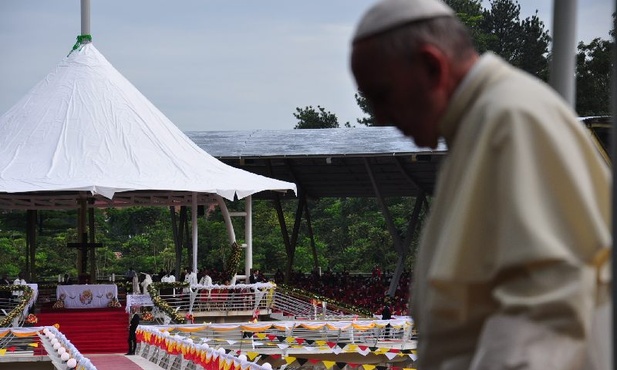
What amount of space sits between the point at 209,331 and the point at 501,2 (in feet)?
149

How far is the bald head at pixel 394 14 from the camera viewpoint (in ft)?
7.04

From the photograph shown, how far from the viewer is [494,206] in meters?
1.99

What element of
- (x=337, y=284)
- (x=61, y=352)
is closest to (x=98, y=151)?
(x=337, y=284)

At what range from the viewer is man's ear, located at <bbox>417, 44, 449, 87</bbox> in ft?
6.95

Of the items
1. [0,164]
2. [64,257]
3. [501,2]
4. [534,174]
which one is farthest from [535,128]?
[501,2]

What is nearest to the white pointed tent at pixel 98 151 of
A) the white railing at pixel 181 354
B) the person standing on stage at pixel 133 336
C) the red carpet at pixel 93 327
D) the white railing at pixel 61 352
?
the red carpet at pixel 93 327

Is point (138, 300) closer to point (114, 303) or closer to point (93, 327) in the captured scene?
point (114, 303)

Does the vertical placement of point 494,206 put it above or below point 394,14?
below

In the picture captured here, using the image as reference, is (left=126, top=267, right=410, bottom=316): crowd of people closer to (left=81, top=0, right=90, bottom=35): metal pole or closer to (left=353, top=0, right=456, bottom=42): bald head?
(left=81, top=0, right=90, bottom=35): metal pole

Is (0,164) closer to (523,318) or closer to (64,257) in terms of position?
(64,257)

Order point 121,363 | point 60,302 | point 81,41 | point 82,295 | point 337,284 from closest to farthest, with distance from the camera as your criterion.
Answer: point 121,363 → point 60,302 → point 82,295 → point 81,41 → point 337,284

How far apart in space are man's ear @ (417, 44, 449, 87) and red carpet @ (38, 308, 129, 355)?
85.1ft

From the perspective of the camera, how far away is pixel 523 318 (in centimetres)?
193

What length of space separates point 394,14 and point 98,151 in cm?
3214
